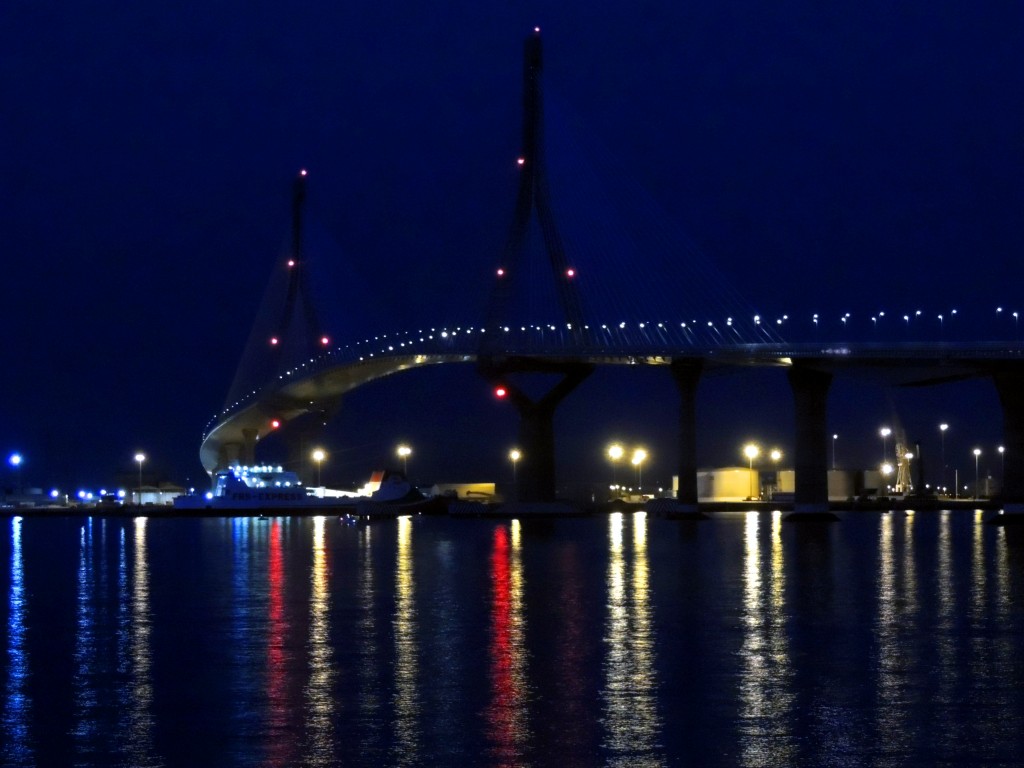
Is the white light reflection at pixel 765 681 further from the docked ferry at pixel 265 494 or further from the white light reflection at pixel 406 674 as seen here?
the docked ferry at pixel 265 494

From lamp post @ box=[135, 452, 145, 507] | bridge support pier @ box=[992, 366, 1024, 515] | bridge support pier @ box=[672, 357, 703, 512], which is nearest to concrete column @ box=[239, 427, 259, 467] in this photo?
lamp post @ box=[135, 452, 145, 507]

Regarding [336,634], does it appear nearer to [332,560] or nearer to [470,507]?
[332,560]

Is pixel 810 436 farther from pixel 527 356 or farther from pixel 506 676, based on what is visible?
pixel 506 676

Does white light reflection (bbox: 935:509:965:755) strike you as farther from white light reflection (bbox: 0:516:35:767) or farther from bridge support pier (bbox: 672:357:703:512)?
bridge support pier (bbox: 672:357:703:512)

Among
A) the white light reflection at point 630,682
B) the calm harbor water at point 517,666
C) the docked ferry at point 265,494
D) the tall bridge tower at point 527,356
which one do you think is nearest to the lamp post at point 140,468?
the docked ferry at point 265,494

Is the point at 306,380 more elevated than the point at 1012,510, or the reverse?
the point at 306,380

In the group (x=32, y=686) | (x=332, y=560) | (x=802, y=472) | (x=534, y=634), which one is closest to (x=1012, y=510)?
(x=802, y=472)
